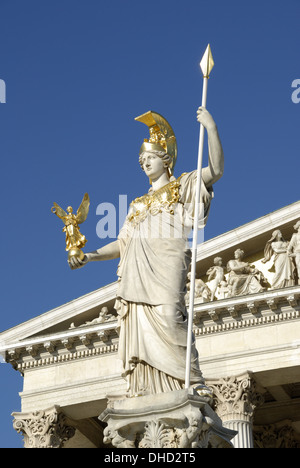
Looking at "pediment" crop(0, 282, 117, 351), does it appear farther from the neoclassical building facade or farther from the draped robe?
the draped robe

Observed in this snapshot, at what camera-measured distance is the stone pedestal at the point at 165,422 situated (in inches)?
312

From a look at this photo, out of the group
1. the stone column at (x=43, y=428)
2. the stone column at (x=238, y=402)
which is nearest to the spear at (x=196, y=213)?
the stone column at (x=238, y=402)

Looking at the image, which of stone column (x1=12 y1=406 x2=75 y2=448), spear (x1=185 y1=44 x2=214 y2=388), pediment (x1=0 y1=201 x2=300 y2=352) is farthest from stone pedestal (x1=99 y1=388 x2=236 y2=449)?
stone column (x1=12 y1=406 x2=75 y2=448)

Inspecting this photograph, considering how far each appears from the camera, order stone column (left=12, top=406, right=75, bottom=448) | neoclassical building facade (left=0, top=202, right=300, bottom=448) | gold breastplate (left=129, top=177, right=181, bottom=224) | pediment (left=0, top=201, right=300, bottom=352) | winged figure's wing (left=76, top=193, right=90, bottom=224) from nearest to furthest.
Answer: gold breastplate (left=129, top=177, right=181, bottom=224) < winged figure's wing (left=76, top=193, right=90, bottom=224) < neoclassical building facade (left=0, top=202, right=300, bottom=448) < stone column (left=12, top=406, right=75, bottom=448) < pediment (left=0, top=201, right=300, bottom=352)

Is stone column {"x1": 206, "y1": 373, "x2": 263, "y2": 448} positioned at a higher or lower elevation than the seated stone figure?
lower

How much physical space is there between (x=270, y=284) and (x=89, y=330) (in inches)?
190

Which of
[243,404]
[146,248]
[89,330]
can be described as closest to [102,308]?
[89,330]

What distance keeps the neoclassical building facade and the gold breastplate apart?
17048 mm

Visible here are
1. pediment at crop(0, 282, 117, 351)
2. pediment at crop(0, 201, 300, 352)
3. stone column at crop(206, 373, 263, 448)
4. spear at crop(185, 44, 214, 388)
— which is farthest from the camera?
pediment at crop(0, 282, 117, 351)

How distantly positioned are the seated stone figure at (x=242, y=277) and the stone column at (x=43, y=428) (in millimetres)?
5671

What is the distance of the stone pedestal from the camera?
312 inches

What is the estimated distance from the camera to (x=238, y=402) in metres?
26.5

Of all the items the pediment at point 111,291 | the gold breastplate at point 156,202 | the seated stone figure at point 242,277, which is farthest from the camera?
the pediment at point 111,291

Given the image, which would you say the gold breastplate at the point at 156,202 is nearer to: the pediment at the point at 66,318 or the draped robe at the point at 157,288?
the draped robe at the point at 157,288
